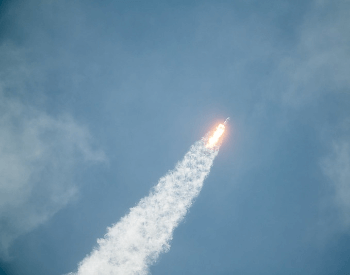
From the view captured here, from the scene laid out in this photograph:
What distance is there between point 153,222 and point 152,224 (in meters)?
0.11

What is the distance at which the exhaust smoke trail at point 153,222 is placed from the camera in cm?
1167

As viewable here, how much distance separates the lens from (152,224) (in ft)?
39.2

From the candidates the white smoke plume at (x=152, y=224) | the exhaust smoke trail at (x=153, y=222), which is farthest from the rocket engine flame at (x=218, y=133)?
the white smoke plume at (x=152, y=224)

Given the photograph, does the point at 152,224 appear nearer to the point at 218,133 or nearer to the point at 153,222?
the point at 153,222

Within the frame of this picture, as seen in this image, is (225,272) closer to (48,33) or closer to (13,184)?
(13,184)

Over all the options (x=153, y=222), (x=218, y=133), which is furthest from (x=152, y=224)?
(x=218, y=133)

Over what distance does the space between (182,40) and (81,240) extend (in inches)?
430

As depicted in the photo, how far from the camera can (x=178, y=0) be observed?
12781 millimetres

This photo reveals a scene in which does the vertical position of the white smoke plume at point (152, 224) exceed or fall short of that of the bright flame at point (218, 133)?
it falls short

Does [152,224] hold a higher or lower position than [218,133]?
lower

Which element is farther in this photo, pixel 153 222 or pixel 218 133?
pixel 218 133

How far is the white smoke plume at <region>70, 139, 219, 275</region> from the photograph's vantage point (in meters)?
11.7

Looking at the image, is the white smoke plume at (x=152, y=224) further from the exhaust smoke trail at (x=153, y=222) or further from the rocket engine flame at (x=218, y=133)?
the rocket engine flame at (x=218, y=133)

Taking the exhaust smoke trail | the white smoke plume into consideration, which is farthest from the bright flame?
the white smoke plume
